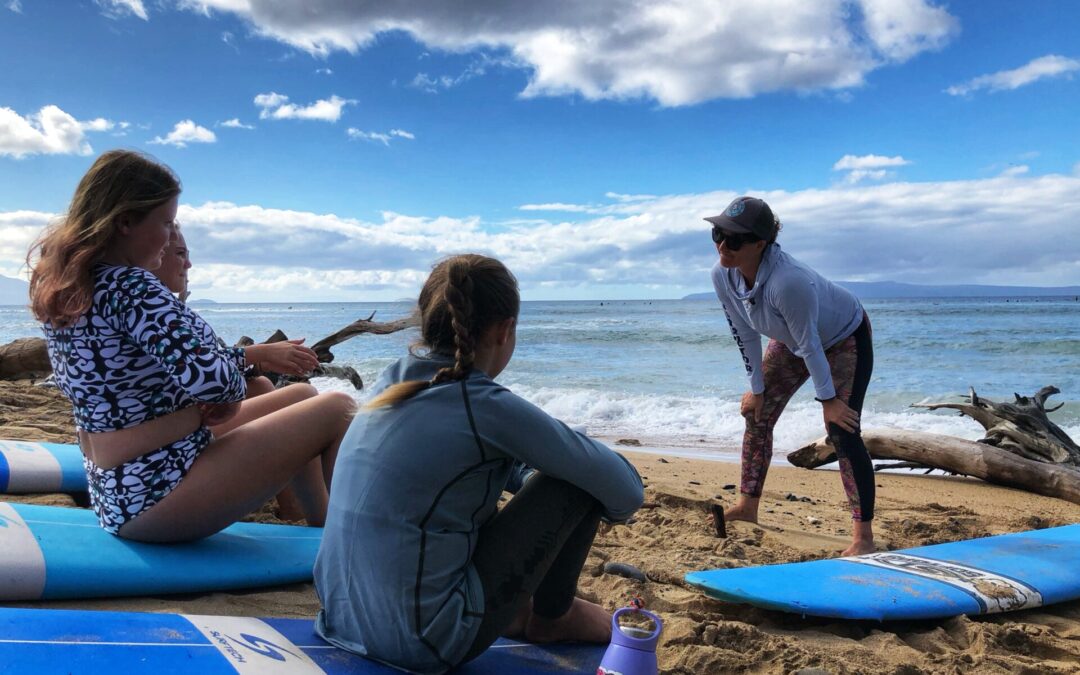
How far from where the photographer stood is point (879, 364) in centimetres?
1769

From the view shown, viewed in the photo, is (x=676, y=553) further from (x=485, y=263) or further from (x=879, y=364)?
(x=879, y=364)

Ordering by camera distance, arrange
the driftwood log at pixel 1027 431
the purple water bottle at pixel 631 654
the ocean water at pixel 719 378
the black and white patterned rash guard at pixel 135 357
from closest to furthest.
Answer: the purple water bottle at pixel 631 654, the black and white patterned rash guard at pixel 135 357, the driftwood log at pixel 1027 431, the ocean water at pixel 719 378

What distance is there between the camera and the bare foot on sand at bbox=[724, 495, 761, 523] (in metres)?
4.70

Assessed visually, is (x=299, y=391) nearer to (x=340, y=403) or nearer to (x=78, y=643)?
(x=340, y=403)

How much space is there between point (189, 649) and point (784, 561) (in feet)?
9.76

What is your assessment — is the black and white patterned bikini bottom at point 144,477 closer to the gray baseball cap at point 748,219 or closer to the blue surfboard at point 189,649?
the blue surfboard at point 189,649

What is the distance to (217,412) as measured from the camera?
2.79 m

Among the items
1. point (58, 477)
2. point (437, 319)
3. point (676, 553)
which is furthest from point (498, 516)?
point (58, 477)

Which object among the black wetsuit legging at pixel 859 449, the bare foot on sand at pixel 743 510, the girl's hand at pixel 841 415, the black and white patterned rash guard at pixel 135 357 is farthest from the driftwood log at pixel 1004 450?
the black and white patterned rash guard at pixel 135 357

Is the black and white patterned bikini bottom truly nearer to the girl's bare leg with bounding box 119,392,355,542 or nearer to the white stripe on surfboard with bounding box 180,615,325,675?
the girl's bare leg with bounding box 119,392,355,542

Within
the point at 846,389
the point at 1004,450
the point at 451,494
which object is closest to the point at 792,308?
the point at 846,389

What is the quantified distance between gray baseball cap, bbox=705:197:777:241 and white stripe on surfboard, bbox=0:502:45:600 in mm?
3279

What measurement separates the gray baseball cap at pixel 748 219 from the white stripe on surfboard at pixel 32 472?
12.5 feet

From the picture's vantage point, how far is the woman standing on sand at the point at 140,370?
2.41 metres
